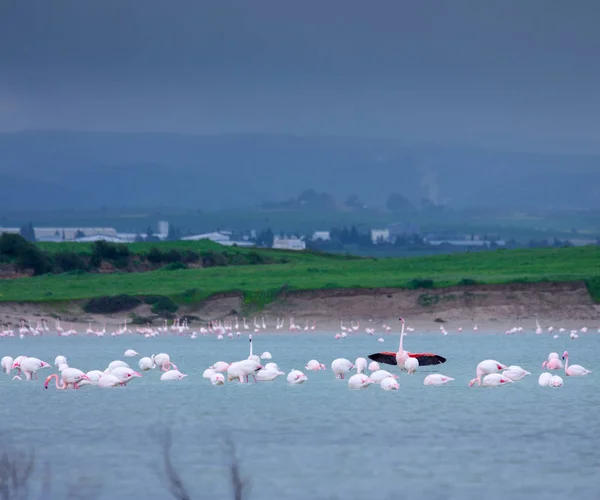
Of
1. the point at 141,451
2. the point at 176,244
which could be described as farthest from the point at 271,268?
the point at 141,451

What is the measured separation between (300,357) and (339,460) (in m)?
18.8

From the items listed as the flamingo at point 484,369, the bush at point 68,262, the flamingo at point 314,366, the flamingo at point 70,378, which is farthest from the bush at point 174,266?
the flamingo at point 484,369

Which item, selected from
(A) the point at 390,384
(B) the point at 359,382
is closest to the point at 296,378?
(B) the point at 359,382

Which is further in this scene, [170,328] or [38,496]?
[170,328]

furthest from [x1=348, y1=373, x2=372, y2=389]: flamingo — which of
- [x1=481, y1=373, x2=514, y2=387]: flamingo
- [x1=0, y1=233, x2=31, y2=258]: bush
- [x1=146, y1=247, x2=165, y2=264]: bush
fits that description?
[x1=146, y1=247, x2=165, y2=264]: bush

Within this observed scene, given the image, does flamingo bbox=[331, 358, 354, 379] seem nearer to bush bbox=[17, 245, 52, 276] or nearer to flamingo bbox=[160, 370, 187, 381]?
flamingo bbox=[160, 370, 187, 381]

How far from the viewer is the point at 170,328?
5025 cm

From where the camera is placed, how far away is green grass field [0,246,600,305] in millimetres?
53406

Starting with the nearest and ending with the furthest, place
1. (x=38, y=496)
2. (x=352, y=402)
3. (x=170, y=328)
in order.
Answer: (x=38, y=496)
(x=352, y=402)
(x=170, y=328)

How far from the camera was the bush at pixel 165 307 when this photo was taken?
5228 centimetres

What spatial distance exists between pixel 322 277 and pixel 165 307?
858 centimetres

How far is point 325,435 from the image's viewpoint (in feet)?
66.7

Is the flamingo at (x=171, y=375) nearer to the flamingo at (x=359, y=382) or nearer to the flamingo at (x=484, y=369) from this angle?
the flamingo at (x=359, y=382)

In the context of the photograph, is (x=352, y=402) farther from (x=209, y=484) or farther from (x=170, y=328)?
(x=170, y=328)
